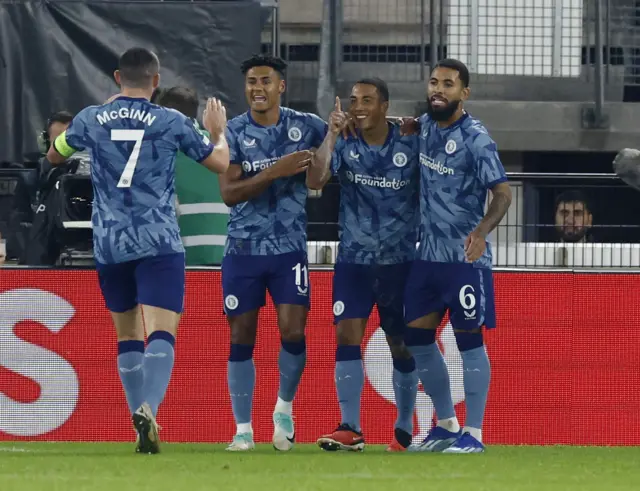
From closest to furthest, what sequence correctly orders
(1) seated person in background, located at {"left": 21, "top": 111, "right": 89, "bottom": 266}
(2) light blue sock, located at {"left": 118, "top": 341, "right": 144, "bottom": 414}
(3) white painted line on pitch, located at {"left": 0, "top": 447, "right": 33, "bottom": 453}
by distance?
1. (2) light blue sock, located at {"left": 118, "top": 341, "right": 144, "bottom": 414}
2. (3) white painted line on pitch, located at {"left": 0, "top": 447, "right": 33, "bottom": 453}
3. (1) seated person in background, located at {"left": 21, "top": 111, "right": 89, "bottom": 266}

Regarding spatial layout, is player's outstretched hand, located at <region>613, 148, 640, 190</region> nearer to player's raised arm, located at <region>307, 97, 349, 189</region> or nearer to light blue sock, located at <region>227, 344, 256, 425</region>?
player's raised arm, located at <region>307, 97, 349, 189</region>

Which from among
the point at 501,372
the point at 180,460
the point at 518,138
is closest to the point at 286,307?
the point at 180,460

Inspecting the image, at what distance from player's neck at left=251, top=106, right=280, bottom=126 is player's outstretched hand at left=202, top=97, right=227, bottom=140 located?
62cm

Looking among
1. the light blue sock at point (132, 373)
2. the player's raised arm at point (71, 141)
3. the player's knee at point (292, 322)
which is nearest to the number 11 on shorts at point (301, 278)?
the player's knee at point (292, 322)

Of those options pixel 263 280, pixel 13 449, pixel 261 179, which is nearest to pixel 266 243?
pixel 263 280

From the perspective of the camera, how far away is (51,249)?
11.3 meters

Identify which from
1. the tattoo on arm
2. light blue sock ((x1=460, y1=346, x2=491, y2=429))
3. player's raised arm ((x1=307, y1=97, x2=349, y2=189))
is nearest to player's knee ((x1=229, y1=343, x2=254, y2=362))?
player's raised arm ((x1=307, y1=97, x2=349, y2=189))

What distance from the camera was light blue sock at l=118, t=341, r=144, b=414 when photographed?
9.07 meters

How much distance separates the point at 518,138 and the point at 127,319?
7.78 meters

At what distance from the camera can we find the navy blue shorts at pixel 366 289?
966cm

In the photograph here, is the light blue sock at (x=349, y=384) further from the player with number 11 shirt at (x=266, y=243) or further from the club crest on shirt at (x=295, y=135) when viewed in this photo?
the club crest on shirt at (x=295, y=135)

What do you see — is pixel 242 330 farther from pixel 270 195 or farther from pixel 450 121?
pixel 450 121

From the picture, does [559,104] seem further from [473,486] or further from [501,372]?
[473,486]

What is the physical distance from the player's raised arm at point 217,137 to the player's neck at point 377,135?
0.99 metres
